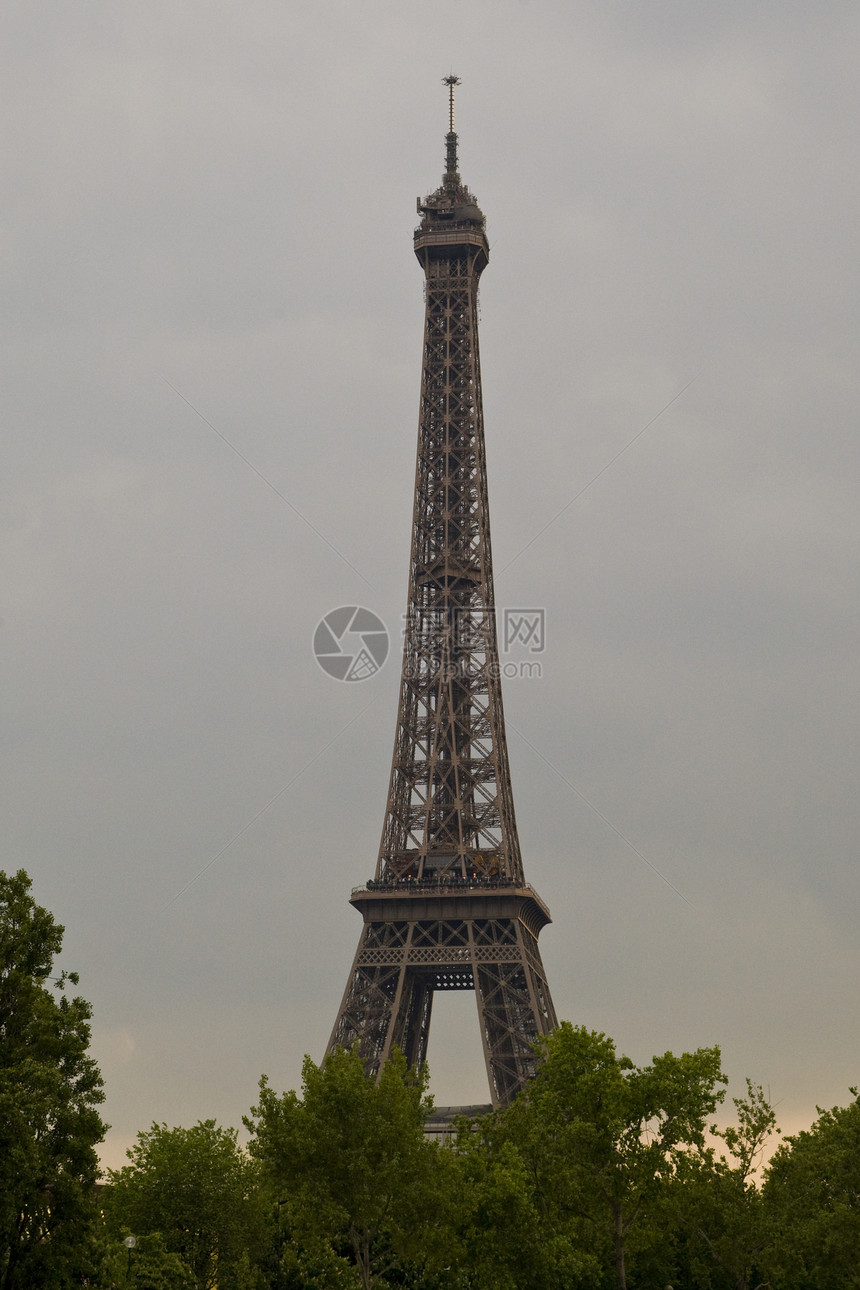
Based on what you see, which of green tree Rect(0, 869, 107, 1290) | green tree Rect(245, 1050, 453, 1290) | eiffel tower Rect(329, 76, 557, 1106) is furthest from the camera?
eiffel tower Rect(329, 76, 557, 1106)

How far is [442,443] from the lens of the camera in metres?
114

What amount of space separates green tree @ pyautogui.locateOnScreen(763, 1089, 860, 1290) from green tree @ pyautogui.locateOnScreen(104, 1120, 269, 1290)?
A: 806 inches

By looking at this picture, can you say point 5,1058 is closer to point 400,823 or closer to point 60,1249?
point 60,1249

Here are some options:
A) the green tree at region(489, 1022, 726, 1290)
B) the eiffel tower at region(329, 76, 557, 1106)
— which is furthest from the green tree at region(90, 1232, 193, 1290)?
the eiffel tower at region(329, 76, 557, 1106)

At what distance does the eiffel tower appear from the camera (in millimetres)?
95688

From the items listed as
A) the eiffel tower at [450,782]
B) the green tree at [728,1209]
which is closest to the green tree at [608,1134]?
the green tree at [728,1209]

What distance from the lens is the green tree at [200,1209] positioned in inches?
2377

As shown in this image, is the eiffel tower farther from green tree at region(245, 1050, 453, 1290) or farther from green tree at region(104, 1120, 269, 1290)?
green tree at region(245, 1050, 453, 1290)

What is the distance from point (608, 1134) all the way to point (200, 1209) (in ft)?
56.5

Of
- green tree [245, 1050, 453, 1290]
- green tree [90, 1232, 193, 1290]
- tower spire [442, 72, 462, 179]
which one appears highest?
tower spire [442, 72, 462, 179]

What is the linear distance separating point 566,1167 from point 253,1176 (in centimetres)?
1414

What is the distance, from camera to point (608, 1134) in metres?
54.9

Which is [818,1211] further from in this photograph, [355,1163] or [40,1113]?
[40,1113]

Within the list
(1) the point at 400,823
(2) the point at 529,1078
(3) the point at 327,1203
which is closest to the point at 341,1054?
(3) the point at 327,1203
